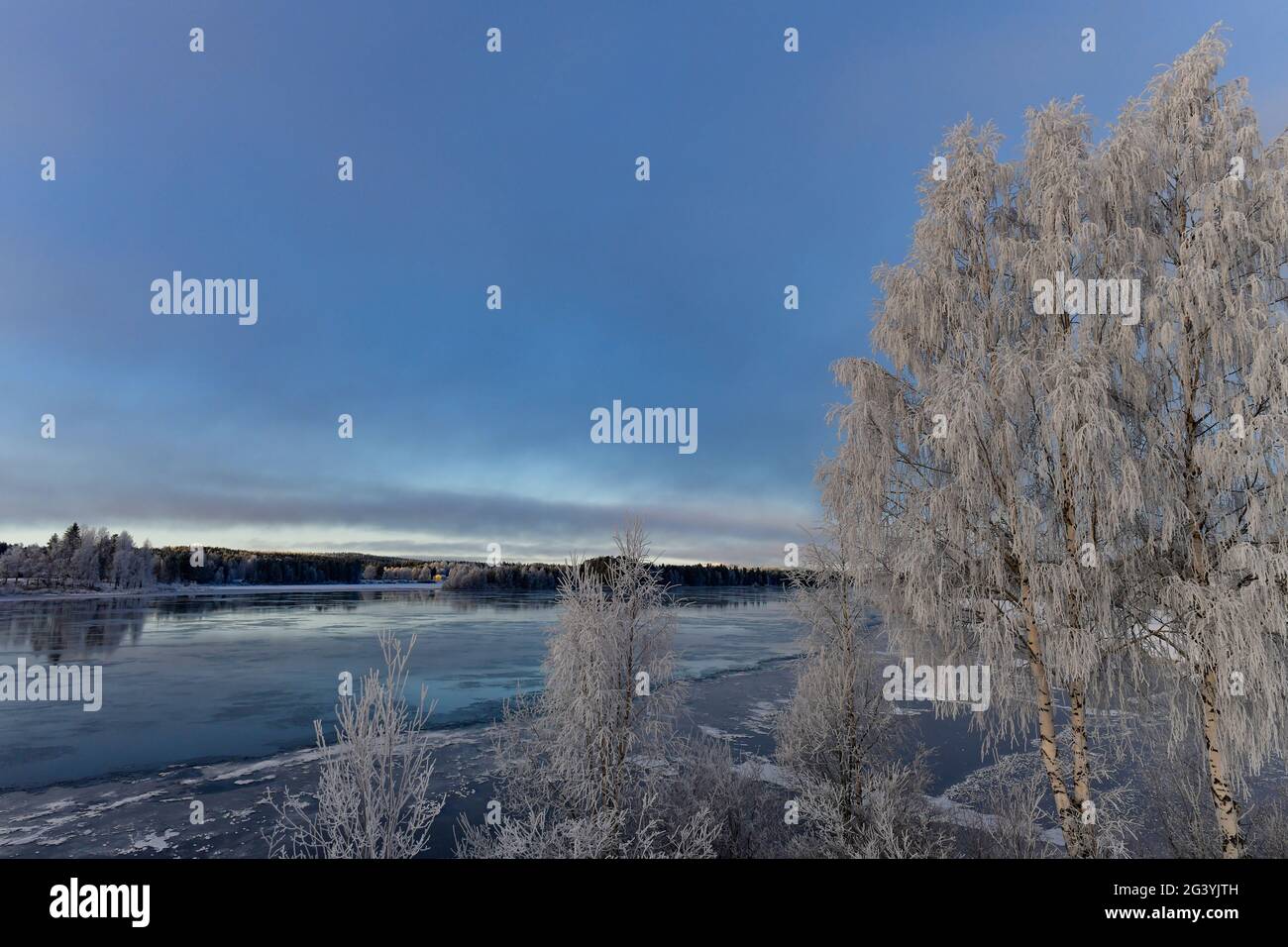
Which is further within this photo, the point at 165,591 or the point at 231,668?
the point at 165,591

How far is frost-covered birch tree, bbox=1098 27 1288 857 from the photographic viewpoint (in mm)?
6570

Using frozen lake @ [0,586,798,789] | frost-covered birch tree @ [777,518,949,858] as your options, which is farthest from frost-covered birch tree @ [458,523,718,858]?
frozen lake @ [0,586,798,789]

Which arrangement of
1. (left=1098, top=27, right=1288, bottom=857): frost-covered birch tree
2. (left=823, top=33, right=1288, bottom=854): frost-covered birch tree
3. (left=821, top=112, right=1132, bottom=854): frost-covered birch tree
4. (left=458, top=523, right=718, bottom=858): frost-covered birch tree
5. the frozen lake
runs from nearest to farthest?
1. (left=1098, top=27, right=1288, bottom=857): frost-covered birch tree
2. (left=823, top=33, right=1288, bottom=854): frost-covered birch tree
3. (left=821, top=112, right=1132, bottom=854): frost-covered birch tree
4. (left=458, top=523, right=718, bottom=858): frost-covered birch tree
5. the frozen lake

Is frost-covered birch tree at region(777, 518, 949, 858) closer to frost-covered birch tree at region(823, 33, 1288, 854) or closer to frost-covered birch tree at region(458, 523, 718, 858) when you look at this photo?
frost-covered birch tree at region(458, 523, 718, 858)

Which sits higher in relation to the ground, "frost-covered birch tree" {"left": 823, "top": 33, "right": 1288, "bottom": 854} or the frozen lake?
"frost-covered birch tree" {"left": 823, "top": 33, "right": 1288, "bottom": 854}

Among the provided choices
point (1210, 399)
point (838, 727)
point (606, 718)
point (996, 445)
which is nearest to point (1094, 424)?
point (996, 445)

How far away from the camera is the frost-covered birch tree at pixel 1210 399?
657cm

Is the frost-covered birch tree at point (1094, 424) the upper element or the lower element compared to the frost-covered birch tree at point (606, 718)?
upper

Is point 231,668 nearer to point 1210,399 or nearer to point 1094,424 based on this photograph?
point 1094,424

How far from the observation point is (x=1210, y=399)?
23.8 ft

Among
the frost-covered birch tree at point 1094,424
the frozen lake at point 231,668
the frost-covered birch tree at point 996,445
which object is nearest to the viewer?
the frost-covered birch tree at point 1094,424

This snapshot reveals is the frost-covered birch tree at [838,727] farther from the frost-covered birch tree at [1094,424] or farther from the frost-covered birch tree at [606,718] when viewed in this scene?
the frost-covered birch tree at [1094,424]

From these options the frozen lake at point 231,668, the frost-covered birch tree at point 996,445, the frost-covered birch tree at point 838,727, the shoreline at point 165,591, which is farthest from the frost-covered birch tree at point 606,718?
the shoreline at point 165,591
